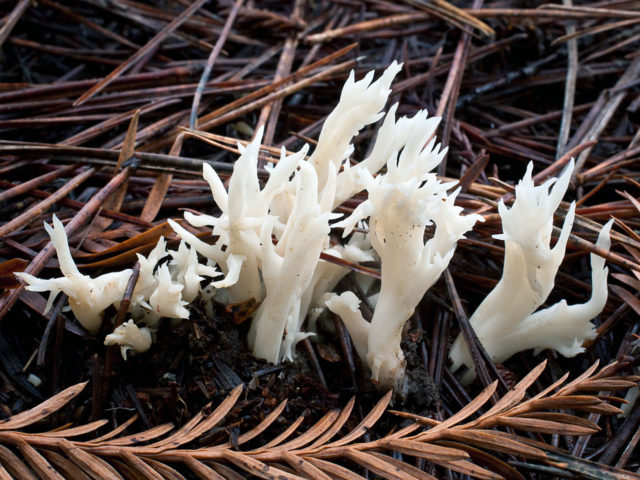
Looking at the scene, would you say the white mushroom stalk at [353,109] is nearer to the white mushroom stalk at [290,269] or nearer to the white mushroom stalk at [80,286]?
the white mushroom stalk at [290,269]

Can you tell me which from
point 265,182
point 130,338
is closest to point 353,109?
point 265,182

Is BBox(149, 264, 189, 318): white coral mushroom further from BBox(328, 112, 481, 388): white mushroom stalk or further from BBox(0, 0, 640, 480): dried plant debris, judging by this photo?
BBox(328, 112, 481, 388): white mushroom stalk

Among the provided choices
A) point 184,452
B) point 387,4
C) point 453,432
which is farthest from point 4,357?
point 387,4

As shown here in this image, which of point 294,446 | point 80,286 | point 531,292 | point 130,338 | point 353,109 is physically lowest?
point 294,446

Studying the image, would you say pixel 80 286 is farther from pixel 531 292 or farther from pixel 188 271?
pixel 531 292

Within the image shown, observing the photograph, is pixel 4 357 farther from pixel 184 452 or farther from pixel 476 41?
pixel 476 41

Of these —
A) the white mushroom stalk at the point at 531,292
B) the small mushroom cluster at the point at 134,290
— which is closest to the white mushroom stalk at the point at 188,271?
the small mushroom cluster at the point at 134,290
